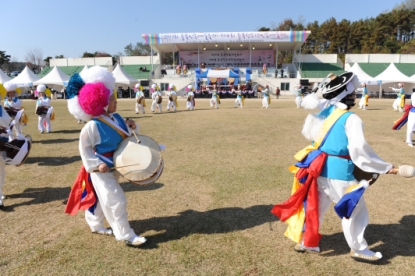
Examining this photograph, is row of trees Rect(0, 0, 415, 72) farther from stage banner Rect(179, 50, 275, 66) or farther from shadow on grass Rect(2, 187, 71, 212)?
shadow on grass Rect(2, 187, 71, 212)

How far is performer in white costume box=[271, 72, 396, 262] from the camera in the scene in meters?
2.66

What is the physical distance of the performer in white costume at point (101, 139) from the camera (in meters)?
3.00

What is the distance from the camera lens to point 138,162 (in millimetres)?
2979

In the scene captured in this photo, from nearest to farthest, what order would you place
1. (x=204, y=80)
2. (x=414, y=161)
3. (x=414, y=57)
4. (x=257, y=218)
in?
(x=257, y=218) → (x=414, y=161) → (x=204, y=80) → (x=414, y=57)

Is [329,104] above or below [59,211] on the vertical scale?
above

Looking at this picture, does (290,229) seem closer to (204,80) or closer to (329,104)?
(329,104)

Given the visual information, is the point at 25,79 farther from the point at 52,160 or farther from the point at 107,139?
the point at 107,139

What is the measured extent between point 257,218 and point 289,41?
37.5 meters

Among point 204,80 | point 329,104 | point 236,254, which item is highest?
point 204,80

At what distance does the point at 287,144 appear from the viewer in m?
8.31

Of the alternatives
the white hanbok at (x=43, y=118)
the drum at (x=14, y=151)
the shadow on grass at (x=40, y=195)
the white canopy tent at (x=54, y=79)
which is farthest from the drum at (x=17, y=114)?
the white canopy tent at (x=54, y=79)

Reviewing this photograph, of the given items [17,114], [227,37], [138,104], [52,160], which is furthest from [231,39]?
[52,160]

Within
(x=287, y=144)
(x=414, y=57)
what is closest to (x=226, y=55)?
(x=414, y=57)

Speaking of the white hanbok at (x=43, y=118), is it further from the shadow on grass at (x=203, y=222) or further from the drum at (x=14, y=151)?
the shadow on grass at (x=203, y=222)
